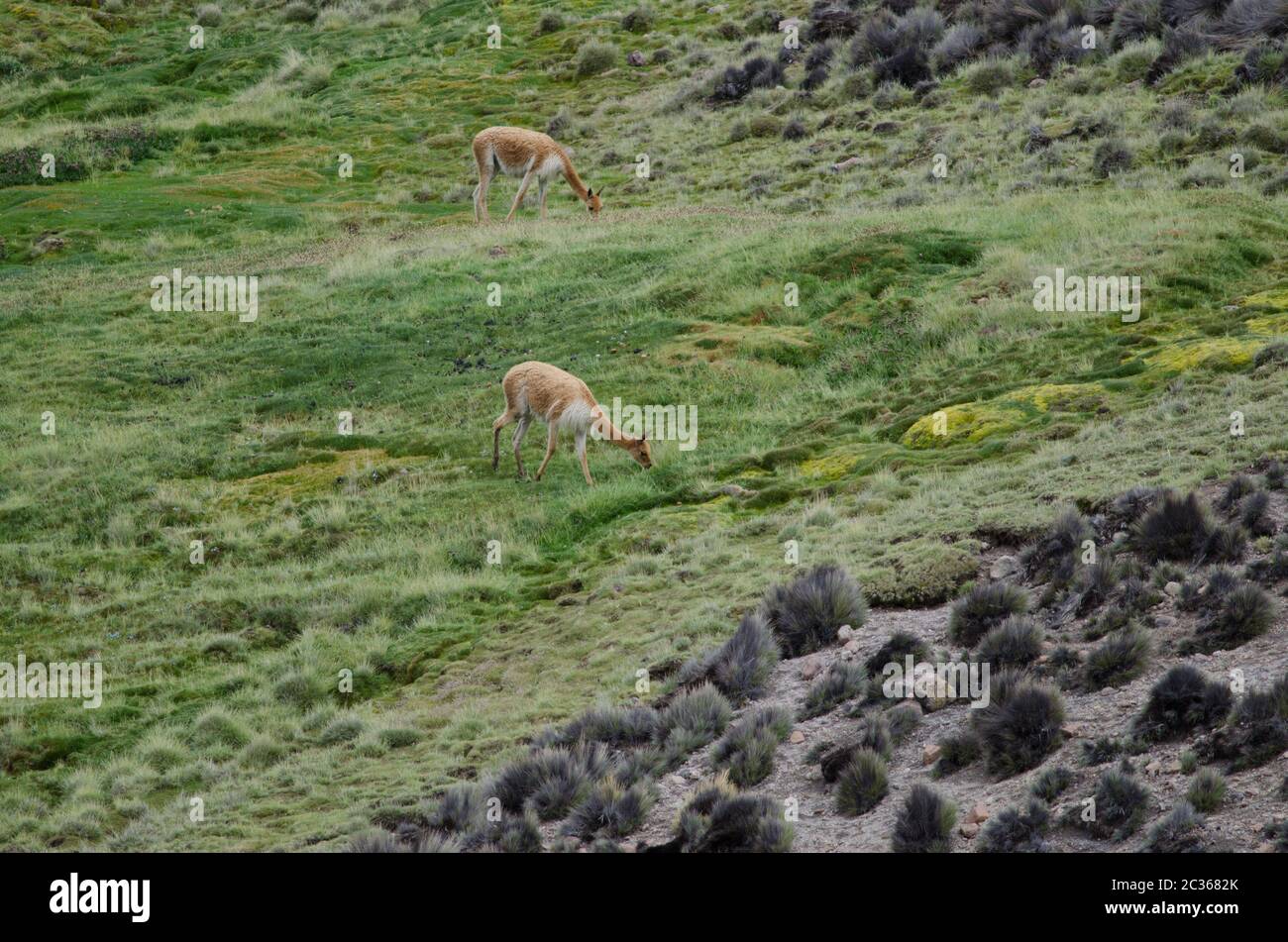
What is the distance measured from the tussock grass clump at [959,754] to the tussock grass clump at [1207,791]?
5.67 feet

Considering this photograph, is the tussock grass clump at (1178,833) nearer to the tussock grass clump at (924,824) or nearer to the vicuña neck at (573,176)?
the tussock grass clump at (924,824)

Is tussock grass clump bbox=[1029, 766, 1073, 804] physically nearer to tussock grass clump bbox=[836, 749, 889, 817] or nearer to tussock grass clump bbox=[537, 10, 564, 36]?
tussock grass clump bbox=[836, 749, 889, 817]

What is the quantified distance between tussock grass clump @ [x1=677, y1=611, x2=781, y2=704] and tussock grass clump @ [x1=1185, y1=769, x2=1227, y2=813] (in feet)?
14.4

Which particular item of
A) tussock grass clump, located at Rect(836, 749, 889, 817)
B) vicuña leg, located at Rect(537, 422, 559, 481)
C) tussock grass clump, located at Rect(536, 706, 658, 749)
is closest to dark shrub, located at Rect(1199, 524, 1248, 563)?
tussock grass clump, located at Rect(836, 749, 889, 817)

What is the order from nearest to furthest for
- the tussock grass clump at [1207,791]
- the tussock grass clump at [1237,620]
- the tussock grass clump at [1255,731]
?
the tussock grass clump at [1207,791] → the tussock grass clump at [1255,731] → the tussock grass clump at [1237,620]

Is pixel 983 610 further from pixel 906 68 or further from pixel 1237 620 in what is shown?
pixel 906 68

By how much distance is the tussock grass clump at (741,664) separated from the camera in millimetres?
11938

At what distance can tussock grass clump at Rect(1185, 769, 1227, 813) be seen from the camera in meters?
8.02

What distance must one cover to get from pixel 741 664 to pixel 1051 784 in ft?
12.5

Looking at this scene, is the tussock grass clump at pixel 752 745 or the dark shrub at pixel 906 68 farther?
the dark shrub at pixel 906 68

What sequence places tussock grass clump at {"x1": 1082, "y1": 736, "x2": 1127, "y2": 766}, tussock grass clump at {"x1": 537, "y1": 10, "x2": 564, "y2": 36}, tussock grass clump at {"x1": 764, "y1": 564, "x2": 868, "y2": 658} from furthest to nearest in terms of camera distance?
tussock grass clump at {"x1": 537, "y1": 10, "x2": 564, "y2": 36} < tussock grass clump at {"x1": 764, "y1": 564, "x2": 868, "y2": 658} < tussock grass clump at {"x1": 1082, "y1": 736, "x2": 1127, "y2": 766}

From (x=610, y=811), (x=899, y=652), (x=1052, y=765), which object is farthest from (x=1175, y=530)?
(x=610, y=811)

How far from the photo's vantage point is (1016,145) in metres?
33.6

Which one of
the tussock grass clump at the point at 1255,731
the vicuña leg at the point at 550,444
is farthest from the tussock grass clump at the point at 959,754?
the vicuña leg at the point at 550,444
